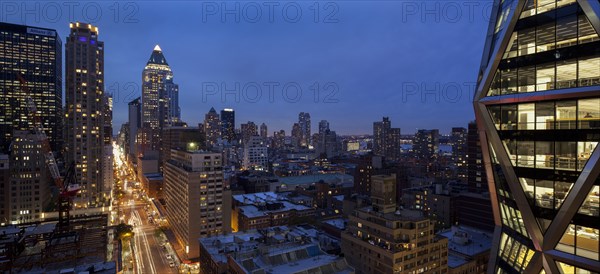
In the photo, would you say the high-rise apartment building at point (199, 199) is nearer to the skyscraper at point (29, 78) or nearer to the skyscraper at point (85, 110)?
the skyscraper at point (85, 110)

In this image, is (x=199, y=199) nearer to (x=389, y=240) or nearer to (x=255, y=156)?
(x=389, y=240)

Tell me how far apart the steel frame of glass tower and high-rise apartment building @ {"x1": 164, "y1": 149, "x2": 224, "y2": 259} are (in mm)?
62276

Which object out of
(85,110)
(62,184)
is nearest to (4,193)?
(62,184)

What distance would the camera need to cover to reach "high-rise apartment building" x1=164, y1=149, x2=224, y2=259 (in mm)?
67688

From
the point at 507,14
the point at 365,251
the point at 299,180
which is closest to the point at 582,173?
the point at 507,14

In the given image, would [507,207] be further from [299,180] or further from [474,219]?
[299,180]

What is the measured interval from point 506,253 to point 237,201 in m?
83.3

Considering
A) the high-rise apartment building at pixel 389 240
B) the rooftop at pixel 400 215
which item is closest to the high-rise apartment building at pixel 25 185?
the high-rise apartment building at pixel 389 240

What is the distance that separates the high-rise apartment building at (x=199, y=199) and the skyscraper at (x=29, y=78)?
4711 inches

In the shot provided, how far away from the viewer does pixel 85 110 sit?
316 feet

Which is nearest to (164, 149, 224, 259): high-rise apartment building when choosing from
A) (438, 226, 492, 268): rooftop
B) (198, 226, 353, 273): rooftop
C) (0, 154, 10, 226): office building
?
(198, 226, 353, 273): rooftop

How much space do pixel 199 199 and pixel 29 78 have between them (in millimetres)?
147810

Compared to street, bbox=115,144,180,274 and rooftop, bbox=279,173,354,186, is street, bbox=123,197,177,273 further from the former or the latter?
rooftop, bbox=279,173,354,186

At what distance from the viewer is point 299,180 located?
140500 millimetres
